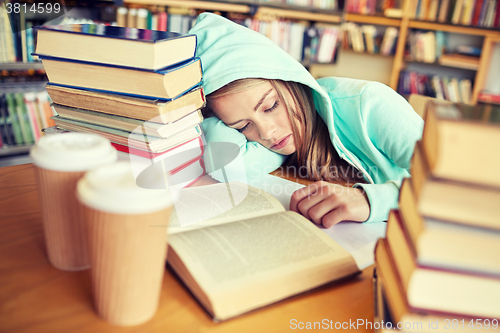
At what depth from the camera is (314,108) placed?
1033 mm

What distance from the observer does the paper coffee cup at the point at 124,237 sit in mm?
307

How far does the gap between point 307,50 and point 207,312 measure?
8.59ft

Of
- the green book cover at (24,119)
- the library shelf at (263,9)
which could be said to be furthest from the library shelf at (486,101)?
the green book cover at (24,119)

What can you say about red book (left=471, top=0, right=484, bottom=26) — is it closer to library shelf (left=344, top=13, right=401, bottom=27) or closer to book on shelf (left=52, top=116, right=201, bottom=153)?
library shelf (left=344, top=13, right=401, bottom=27)

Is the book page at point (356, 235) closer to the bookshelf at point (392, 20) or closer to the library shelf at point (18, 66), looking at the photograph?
the library shelf at point (18, 66)

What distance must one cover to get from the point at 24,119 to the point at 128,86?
4.93 ft

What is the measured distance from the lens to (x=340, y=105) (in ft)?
3.10

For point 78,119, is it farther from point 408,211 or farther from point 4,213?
point 408,211

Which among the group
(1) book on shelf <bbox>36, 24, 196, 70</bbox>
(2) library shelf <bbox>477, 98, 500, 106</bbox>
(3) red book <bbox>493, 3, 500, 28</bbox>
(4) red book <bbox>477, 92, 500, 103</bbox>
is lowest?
(2) library shelf <bbox>477, 98, 500, 106</bbox>

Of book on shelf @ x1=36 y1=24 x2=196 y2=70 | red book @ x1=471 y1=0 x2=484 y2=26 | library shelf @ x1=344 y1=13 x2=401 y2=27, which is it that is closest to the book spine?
book on shelf @ x1=36 y1=24 x2=196 y2=70

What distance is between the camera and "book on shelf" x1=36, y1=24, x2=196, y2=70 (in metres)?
0.56

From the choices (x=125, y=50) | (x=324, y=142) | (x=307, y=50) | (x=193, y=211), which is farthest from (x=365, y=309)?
(x=307, y=50)

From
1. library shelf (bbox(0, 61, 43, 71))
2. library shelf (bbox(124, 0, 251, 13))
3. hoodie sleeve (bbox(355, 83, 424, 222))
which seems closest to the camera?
hoodie sleeve (bbox(355, 83, 424, 222))

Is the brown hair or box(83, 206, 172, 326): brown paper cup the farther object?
the brown hair
